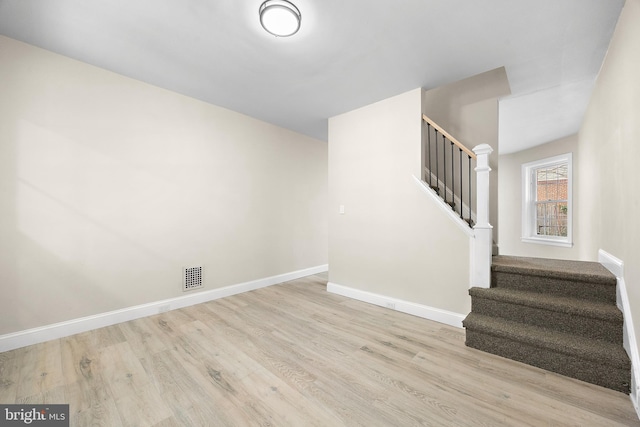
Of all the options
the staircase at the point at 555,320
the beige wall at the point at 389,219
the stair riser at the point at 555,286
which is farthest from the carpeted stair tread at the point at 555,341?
the beige wall at the point at 389,219

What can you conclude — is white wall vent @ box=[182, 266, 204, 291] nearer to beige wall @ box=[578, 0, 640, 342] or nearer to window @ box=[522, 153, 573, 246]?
beige wall @ box=[578, 0, 640, 342]

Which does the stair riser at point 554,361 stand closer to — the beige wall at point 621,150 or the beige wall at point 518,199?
the beige wall at point 621,150

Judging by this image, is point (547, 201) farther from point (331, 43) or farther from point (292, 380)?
point (292, 380)

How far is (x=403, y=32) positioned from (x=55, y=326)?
12.9 feet

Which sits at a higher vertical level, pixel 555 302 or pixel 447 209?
pixel 447 209

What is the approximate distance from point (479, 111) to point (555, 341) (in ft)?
7.97

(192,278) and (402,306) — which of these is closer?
(402,306)

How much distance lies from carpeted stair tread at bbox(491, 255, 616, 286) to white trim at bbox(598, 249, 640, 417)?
7 cm

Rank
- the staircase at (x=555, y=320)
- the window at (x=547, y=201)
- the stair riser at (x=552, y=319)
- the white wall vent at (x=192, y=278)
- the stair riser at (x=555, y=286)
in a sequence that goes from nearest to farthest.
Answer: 1. the staircase at (x=555, y=320)
2. the stair riser at (x=552, y=319)
3. the stair riser at (x=555, y=286)
4. the white wall vent at (x=192, y=278)
5. the window at (x=547, y=201)

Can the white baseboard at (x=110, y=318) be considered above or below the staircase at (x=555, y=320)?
below

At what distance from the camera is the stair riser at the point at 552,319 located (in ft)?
5.85

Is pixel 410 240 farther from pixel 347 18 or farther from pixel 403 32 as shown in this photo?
pixel 347 18

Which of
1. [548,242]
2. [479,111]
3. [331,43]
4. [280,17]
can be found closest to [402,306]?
[479,111]

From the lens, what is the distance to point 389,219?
10.3 feet
